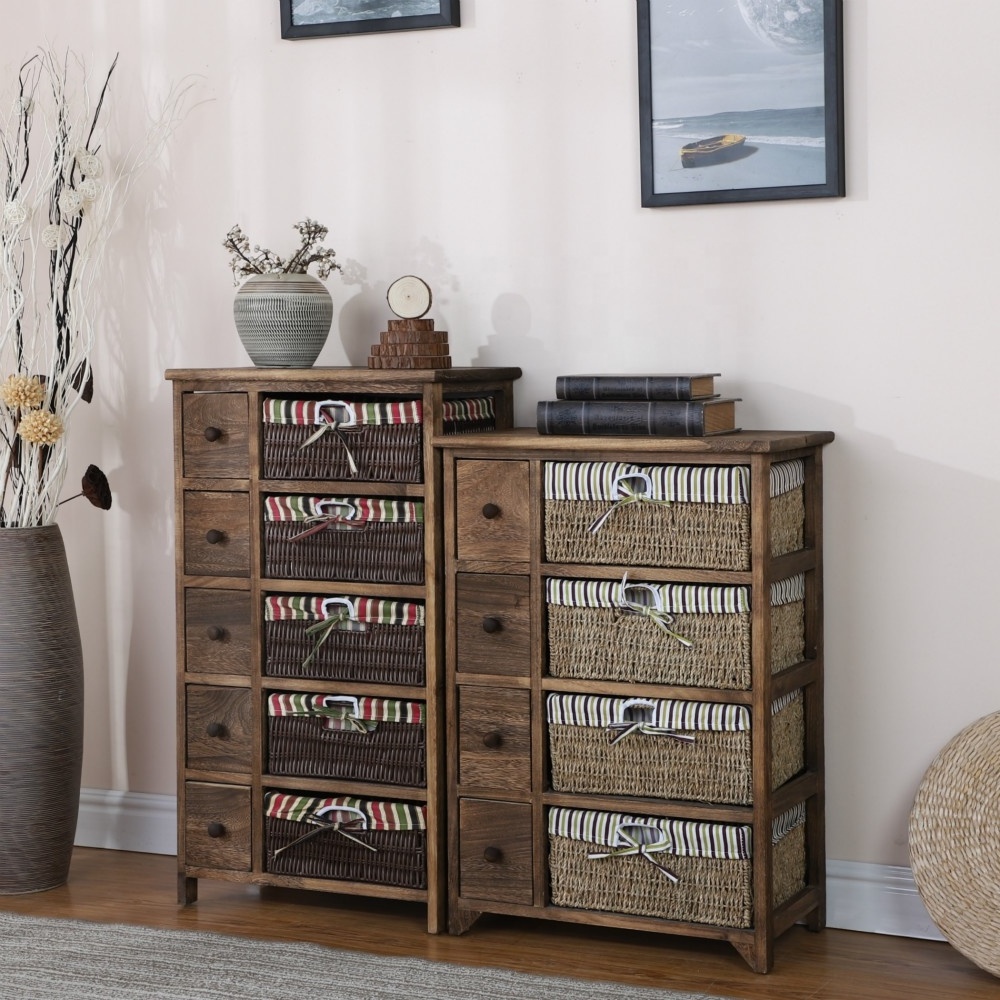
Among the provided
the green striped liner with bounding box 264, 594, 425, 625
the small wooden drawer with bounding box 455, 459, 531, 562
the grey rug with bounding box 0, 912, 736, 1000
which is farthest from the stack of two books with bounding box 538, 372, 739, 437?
the grey rug with bounding box 0, 912, 736, 1000

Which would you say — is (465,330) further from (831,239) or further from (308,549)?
(831,239)

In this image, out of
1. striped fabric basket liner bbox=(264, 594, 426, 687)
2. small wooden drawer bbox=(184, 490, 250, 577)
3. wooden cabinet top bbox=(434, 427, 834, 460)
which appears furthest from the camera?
small wooden drawer bbox=(184, 490, 250, 577)

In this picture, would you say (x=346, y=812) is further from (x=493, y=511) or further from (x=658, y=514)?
(x=658, y=514)

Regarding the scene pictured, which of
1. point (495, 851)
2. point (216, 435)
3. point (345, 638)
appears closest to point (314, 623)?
point (345, 638)

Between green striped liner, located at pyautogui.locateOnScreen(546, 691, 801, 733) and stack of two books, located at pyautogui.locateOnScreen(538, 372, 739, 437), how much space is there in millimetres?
476

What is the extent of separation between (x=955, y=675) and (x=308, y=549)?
1.25m

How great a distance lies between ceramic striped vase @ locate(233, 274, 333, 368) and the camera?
289 centimetres

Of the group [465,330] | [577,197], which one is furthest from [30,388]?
[577,197]

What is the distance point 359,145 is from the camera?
3.09 m

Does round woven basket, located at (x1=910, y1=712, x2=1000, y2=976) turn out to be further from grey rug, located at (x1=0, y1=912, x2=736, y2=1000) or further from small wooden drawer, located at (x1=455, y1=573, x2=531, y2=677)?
small wooden drawer, located at (x1=455, y1=573, x2=531, y2=677)

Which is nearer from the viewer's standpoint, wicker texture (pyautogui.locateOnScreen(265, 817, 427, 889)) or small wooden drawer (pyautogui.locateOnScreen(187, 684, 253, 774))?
wicker texture (pyautogui.locateOnScreen(265, 817, 427, 889))

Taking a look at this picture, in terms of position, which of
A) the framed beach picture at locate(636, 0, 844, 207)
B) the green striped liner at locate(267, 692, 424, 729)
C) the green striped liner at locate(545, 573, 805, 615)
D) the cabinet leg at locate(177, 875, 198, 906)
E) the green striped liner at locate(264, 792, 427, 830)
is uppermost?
the framed beach picture at locate(636, 0, 844, 207)

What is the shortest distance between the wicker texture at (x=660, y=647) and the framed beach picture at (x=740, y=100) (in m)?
0.82

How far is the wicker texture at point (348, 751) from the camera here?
2.79 m
